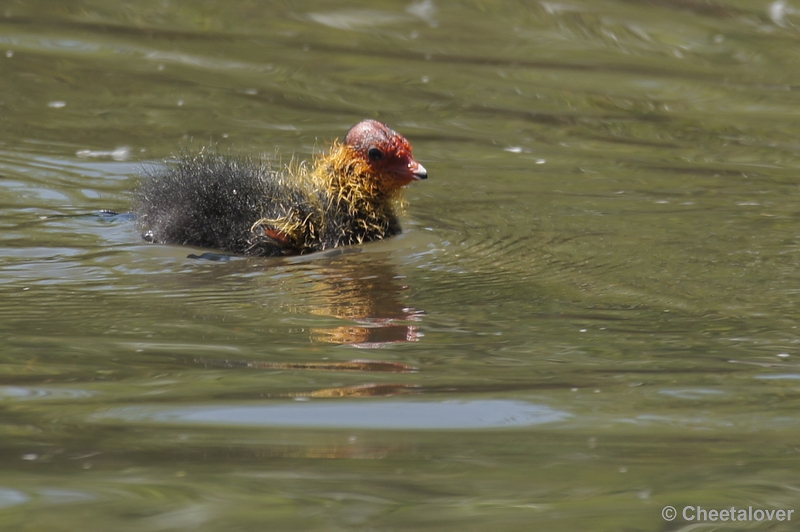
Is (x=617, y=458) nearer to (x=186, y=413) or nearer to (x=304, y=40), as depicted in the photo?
(x=186, y=413)

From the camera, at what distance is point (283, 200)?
229 inches

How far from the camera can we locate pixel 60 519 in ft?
9.12

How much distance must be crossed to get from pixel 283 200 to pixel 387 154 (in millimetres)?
584

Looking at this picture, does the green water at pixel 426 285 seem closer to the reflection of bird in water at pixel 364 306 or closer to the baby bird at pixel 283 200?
the reflection of bird in water at pixel 364 306

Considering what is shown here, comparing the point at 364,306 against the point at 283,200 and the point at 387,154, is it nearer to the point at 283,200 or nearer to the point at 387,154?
the point at 283,200

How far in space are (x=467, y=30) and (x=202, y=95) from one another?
8.74 ft

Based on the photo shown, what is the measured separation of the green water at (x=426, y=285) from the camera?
303cm

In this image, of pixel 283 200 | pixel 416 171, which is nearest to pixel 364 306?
pixel 283 200

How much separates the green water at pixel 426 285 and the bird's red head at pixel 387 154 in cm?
34

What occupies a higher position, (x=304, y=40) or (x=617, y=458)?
(x=304, y=40)

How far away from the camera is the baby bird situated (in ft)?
19.1

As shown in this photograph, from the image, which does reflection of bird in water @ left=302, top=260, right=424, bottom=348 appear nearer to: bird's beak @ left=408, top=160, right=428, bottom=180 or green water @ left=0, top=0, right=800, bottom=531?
green water @ left=0, top=0, right=800, bottom=531

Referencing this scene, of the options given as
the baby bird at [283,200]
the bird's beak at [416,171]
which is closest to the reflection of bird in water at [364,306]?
the baby bird at [283,200]

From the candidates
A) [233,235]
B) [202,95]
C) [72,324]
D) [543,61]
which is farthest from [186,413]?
[543,61]
